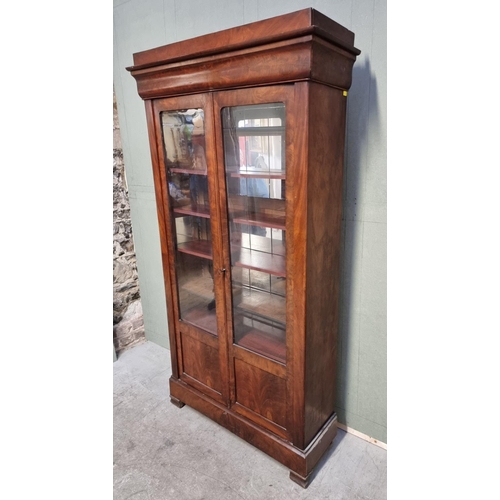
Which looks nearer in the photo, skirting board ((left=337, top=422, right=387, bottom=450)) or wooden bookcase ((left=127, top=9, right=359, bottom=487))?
wooden bookcase ((left=127, top=9, right=359, bottom=487))

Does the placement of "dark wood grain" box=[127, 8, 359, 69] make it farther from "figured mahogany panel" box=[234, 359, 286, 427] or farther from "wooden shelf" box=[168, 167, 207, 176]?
"figured mahogany panel" box=[234, 359, 286, 427]

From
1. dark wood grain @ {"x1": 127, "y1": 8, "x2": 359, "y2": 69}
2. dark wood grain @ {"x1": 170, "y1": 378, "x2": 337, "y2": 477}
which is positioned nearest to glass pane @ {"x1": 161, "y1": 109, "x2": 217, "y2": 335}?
dark wood grain @ {"x1": 127, "y1": 8, "x2": 359, "y2": 69}

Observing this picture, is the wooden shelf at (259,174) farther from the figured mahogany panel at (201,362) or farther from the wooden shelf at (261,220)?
the figured mahogany panel at (201,362)

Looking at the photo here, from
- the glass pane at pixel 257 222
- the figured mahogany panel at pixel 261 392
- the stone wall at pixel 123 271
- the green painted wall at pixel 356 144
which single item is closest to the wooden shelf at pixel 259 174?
the glass pane at pixel 257 222

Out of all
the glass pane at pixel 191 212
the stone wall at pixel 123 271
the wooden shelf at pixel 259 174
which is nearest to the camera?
the wooden shelf at pixel 259 174

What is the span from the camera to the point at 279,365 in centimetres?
174

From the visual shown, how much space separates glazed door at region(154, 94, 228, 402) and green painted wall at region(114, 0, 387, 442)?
2.10 ft

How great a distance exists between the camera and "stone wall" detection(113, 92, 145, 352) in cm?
276

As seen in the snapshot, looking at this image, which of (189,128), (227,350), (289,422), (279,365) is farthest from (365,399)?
(189,128)

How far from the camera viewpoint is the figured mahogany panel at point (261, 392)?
1.79m

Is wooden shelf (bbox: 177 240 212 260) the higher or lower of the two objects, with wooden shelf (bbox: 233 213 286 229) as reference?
lower

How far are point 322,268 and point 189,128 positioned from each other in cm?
97

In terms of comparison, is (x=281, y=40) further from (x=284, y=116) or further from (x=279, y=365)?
(x=279, y=365)

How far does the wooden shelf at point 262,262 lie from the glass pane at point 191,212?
0.21 meters
